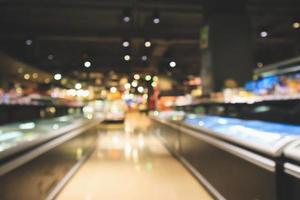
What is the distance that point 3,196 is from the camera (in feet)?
9.39

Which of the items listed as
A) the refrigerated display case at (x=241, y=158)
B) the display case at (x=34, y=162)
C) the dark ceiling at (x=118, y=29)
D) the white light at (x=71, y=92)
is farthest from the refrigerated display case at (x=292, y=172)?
the white light at (x=71, y=92)

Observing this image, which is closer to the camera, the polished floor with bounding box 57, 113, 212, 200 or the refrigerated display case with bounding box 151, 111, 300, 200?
the refrigerated display case with bounding box 151, 111, 300, 200

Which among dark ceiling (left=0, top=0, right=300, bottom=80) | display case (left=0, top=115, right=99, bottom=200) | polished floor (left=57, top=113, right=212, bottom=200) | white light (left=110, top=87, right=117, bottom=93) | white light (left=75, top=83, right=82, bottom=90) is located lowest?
polished floor (left=57, top=113, right=212, bottom=200)

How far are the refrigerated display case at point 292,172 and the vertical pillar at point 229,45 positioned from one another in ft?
22.8

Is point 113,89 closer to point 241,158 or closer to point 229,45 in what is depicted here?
point 229,45

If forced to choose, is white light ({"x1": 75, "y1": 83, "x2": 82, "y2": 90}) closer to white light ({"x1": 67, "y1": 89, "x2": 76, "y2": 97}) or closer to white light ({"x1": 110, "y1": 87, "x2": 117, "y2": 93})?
white light ({"x1": 67, "y1": 89, "x2": 76, "y2": 97})

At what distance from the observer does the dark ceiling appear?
1120 centimetres

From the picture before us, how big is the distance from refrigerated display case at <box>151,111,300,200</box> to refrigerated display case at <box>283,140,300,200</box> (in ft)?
0.23

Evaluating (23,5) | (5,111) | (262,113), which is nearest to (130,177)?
(262,113)

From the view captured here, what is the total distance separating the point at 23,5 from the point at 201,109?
579 cm

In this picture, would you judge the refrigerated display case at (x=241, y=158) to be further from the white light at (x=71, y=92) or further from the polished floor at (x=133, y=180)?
the white light at (x=71, y=92)

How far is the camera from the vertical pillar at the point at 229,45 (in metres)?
9.51

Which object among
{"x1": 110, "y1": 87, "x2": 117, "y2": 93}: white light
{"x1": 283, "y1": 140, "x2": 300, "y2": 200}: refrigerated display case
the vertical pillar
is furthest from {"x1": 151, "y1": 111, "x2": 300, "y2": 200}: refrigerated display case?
{"x1": 110, "y1": 87, "x2": 117, "y2": 93}: white light

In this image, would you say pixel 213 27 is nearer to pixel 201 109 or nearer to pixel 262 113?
pixel 201 109
